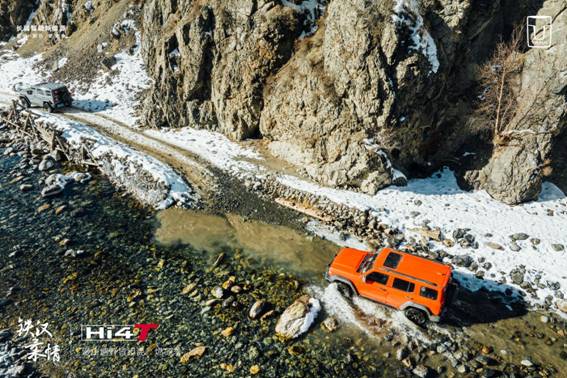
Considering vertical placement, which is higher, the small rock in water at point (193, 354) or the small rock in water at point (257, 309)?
the small rock in water at point (257, 309)

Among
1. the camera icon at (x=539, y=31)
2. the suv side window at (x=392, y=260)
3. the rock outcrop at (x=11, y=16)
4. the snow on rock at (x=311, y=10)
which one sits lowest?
the suv side window at (x=392, y=260)

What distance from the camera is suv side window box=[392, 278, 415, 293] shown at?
54.2 feet

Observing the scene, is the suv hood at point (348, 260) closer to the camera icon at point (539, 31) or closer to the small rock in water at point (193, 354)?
the small rock in water at point (193, 354)

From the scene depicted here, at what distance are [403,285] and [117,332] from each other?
1325 cm

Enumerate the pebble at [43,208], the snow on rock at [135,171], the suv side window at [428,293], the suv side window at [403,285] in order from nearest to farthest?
1. the suv side window at [428,293]
2. the suv side window at [403,285]
3. the pebble at [43,208]
4. the snow on rock at [135,171]

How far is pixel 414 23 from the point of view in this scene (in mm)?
22609

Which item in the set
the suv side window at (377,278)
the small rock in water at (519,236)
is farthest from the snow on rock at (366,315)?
the small rock in water at (519,236)

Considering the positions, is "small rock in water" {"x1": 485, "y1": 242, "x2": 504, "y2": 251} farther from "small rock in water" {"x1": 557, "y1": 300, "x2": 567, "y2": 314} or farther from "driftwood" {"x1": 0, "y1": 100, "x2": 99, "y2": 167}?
"driftwood" {"x1": 0, "y1": 100, "x2": 99, "y2": 167}

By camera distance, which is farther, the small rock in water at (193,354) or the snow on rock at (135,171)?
the snow on rock at (135,171)

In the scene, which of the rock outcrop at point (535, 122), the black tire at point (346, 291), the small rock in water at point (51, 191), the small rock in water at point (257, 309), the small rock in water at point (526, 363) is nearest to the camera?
the small rock in water at point (526, 363)

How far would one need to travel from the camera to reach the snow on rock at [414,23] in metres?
22.4

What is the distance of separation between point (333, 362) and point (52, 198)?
2282 cm

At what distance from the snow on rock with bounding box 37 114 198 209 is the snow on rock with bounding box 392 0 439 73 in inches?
694

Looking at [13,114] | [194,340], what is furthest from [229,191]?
[13,114]
